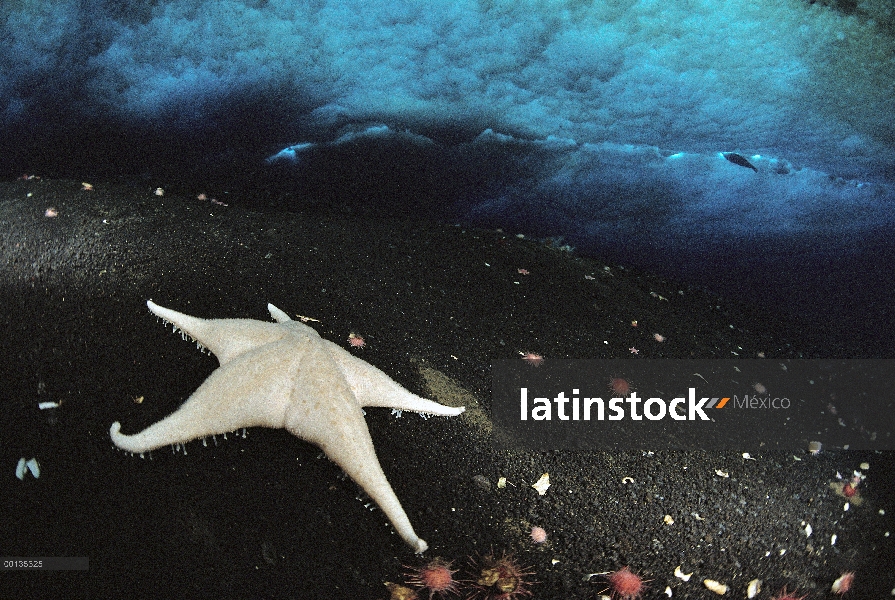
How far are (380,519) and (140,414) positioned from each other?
769 millimetres

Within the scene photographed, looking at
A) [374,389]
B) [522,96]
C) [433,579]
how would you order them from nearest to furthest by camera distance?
[433,579], [374,389], [522,96]

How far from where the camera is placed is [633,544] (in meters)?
1.53

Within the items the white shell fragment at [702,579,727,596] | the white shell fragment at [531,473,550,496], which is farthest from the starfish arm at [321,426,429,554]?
the white shell fragment at [702,579,727,596]

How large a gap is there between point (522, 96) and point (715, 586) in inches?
90.3

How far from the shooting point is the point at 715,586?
155cm

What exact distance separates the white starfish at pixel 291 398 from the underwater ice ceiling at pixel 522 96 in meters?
1.55

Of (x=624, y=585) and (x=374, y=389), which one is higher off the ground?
(x=374, y=389)

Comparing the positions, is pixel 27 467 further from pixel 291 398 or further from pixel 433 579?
pixel 433 579

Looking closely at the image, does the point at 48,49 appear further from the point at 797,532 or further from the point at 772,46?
the point at 797,532

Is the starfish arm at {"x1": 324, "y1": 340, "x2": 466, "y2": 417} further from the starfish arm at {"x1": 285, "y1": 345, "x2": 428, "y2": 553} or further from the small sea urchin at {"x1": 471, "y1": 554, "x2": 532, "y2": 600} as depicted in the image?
the small sea urchin at {"x1": 471, "y1": 554, "x2": 532, "y2": 600}

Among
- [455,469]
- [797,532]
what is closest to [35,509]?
[455,469]

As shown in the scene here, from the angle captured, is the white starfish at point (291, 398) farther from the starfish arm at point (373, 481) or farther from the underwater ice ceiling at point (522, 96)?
the underwater ice ceiling at point (522, 96)

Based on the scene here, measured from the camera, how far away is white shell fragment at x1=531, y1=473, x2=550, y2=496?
5.16 ft

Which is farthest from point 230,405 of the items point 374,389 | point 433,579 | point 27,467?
point 433,579
